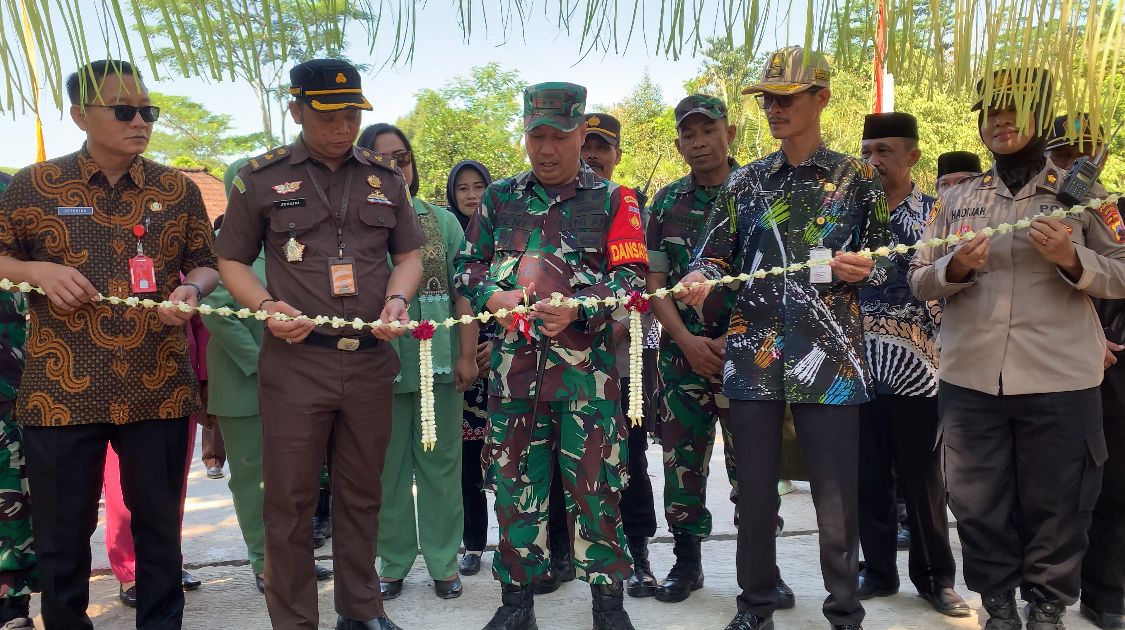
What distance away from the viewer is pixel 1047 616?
3.22m

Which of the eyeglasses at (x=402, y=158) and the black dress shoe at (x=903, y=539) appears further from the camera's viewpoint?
the black dress shoe at (x=903, y=539)

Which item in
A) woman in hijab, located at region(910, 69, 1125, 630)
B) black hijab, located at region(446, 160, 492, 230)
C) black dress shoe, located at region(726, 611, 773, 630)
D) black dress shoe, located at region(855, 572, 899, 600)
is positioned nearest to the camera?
woman in hijab, located at region(910, 69, 1125, 630)

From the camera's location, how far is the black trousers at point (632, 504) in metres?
4.10

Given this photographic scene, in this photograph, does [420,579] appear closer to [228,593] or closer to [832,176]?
[228,593]

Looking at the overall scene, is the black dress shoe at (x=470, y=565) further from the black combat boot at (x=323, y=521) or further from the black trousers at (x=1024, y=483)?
the black trousers at (x=1024, y=483)

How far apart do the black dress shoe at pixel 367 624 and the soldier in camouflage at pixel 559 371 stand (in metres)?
0.38

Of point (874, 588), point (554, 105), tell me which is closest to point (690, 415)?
point (874, 588)

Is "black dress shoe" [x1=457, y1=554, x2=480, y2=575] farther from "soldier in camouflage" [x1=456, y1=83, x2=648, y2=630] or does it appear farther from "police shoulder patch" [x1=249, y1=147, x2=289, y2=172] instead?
"police shoulder patch" [x1=249, y1=147, x2=289, y2=172]

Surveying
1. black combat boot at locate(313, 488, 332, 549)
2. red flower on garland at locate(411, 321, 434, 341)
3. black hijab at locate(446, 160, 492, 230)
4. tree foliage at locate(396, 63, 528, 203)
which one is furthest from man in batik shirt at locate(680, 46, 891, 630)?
tree foliage at locate(396, 63, 528, 203)

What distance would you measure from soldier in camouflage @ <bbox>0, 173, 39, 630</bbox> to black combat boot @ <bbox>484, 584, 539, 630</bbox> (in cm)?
167

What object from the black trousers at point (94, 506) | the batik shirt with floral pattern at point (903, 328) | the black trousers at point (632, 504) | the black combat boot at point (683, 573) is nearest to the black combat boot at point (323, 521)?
the black trousers at point (632, 504)

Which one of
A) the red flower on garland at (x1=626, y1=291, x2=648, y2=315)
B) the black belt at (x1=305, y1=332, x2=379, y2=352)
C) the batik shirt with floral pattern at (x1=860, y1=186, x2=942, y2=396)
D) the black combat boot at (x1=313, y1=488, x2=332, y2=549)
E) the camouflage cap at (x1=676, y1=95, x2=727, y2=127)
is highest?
the camouflage cap at (x1=676, y1=95, x2=727, y2=127)

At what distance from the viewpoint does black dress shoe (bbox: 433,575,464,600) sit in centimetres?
388

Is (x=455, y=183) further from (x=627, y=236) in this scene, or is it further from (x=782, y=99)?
(x=782, y=99)
